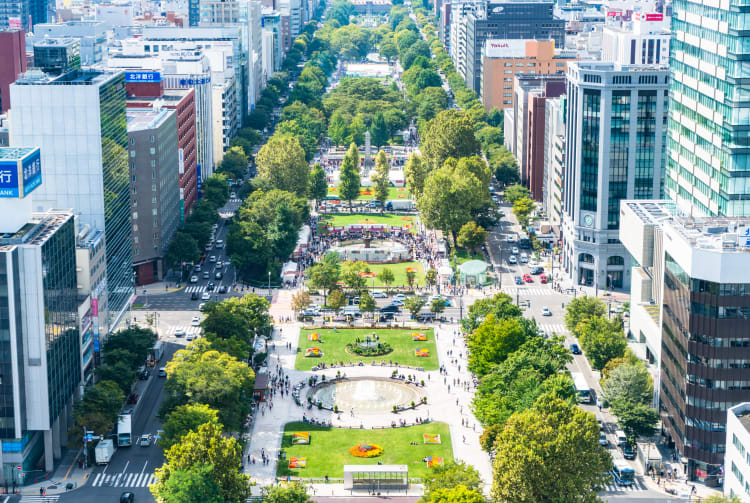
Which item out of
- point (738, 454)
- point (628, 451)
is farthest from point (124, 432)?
point (738, 454)

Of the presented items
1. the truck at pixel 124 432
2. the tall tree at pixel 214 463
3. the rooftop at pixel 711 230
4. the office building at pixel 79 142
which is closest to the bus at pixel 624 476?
the rooftop at pixel 711 230

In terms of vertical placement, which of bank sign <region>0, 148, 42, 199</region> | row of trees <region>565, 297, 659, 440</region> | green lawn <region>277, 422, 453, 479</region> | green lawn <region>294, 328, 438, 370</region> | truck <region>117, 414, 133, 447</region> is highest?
bank sign <region>0, 148, 42, 199</region>

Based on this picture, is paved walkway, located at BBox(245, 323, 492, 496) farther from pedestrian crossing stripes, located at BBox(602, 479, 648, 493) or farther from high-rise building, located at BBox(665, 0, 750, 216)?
high-rise building, located at BBox(665, 0, 750, 216)

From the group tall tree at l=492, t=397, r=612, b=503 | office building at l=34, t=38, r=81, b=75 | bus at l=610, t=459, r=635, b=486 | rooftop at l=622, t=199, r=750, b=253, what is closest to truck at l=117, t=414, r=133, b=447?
tall tree at l=492, t=397, r=612, b=503

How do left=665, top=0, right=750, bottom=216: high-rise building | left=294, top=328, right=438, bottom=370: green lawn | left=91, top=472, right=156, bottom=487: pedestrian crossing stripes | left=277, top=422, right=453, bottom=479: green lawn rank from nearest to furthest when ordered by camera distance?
left=91, top=472, right=156, bottom=487: pedestrian crossing stripes, left=665, top=0, right=750, bottom=216: high-rise building, left=277, top=422, right=453, bottom=479: green lawn, left=294, top=328, right=438, bottom=370: green lawn

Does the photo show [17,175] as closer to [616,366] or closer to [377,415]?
[377,415]
